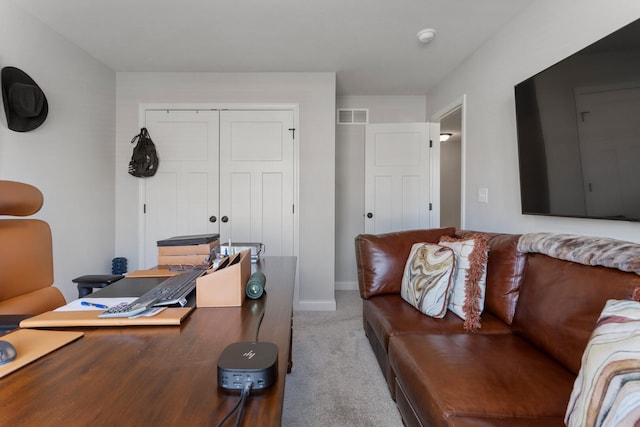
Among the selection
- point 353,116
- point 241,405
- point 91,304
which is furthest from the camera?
point 353,116

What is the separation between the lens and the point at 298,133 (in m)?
3.18

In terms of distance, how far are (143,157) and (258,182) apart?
1193mm

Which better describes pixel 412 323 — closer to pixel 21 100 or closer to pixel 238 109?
pixel 238 109

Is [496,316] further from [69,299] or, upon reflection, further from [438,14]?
[69,299]

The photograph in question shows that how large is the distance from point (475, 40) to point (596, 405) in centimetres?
270

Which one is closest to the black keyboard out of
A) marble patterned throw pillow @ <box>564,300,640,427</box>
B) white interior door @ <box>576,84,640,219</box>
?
marble patterned throw pillow @ <box>564,300,640,427</box>

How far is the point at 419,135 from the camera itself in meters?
3.65

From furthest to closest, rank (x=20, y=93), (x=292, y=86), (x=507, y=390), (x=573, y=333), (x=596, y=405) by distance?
(x=292, y=86)
(x=20, y=93)
(x=573, y=333)
(x=507, y=390)
(x=596, y=405)

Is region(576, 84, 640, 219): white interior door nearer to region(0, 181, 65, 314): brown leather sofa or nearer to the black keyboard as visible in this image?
the black keyboard

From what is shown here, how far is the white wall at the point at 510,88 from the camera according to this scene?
62.1 inches

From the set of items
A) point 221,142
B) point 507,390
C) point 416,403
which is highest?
point 221,142

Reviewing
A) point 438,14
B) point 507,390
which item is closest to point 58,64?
point 438,14

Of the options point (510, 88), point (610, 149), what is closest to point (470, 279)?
point (610, 149)

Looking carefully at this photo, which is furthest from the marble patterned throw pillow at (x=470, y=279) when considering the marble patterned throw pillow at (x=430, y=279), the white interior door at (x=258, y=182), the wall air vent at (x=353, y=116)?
the wall air vent at (x=353, y=116)
